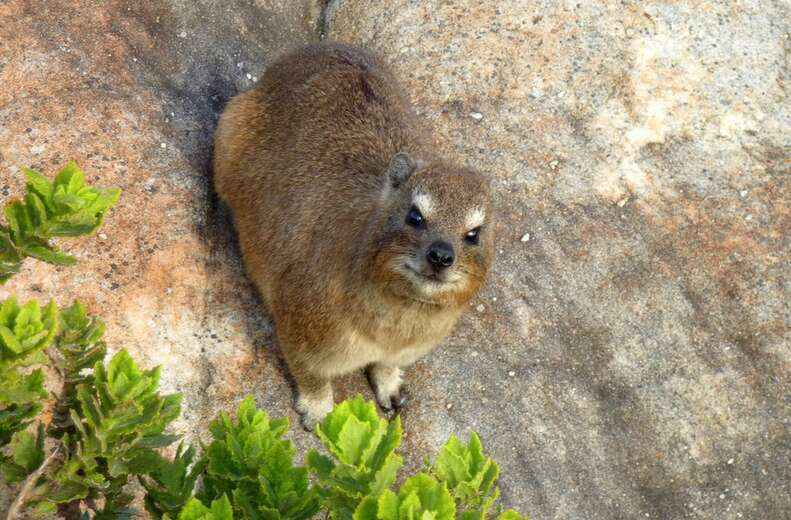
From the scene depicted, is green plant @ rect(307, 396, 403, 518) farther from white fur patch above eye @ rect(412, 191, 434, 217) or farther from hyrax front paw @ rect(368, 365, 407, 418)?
hyrax front paw @ rect(368, 365, 407, 418)

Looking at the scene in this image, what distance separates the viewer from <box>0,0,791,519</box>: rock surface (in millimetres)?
5340

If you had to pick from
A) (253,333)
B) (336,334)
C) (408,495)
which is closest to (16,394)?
(408,495)

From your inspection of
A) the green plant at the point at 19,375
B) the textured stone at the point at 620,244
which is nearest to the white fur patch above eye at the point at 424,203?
the textured stone at the point at 620,244

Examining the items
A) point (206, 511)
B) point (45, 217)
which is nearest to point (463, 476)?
point (206, 511)

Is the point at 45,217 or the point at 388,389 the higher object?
the point at 45,217

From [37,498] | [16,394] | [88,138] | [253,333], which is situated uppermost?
[16,394]


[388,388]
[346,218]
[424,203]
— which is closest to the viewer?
[424,203]

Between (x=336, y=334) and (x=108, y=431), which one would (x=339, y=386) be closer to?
(x=336, y=334)

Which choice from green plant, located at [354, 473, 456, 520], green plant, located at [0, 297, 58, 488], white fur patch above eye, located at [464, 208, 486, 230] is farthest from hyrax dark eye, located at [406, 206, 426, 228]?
green plant, located at [354, 473, 456, 520]

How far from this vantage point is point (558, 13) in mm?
7070

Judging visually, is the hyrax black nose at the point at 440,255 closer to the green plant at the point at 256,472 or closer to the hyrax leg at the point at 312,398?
the hyrax leg at the point at 312,398

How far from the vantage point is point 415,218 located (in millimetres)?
4387

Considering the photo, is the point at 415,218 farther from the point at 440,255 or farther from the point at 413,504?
the point at 413,504

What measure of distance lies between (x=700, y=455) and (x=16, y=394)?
4.39 meters
